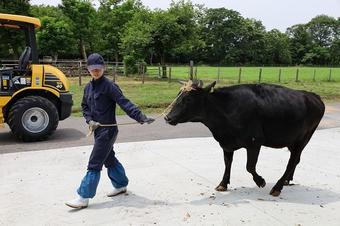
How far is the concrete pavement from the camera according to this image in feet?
17.3

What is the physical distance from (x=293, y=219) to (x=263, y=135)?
123 centimetres

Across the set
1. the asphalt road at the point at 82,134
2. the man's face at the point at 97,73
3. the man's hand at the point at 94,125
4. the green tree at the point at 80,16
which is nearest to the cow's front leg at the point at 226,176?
the man's hand at the point at 94,125

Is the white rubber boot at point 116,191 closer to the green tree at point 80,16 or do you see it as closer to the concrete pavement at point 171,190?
the concrete pavement at point 171,190

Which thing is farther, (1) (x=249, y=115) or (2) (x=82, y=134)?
(2) (x=82, y=134)

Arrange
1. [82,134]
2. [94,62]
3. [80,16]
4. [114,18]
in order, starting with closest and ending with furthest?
[94,62], [82,134], [80,16], [114,18]

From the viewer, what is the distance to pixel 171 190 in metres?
6.29

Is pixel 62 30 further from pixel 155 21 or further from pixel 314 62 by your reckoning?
pixel 314 62

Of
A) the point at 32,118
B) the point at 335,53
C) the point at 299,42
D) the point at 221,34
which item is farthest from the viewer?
the point at 299,42

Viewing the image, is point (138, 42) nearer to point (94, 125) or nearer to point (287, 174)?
point (287, 174)

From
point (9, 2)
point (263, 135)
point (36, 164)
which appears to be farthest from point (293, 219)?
point (9, 2)

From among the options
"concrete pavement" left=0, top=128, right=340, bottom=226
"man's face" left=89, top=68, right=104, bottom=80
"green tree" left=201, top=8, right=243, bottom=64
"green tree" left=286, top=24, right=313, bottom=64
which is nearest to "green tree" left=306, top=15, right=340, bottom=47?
"green tree" left=286, top=24, right=313, bottom=64

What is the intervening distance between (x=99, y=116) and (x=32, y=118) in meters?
5.08

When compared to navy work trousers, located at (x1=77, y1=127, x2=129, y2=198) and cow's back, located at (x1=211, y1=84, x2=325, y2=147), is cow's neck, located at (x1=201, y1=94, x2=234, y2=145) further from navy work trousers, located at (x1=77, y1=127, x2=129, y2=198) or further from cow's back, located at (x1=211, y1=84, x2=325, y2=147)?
navy work trousers, located at (x1=77, y1=127, x2=129, y2=198)

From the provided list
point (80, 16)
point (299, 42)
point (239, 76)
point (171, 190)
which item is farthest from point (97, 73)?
point (299, 42)
